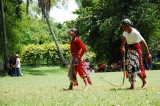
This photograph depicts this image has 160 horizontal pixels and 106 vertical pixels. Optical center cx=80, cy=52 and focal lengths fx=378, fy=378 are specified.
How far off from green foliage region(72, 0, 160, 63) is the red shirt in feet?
99.0

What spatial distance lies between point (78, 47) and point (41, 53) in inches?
1857

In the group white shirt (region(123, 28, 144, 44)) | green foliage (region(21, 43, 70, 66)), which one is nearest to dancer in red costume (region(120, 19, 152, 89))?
white shirt (region(123, 28, 144, 44))

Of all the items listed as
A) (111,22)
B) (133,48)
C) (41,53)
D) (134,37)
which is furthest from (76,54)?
(41,53)

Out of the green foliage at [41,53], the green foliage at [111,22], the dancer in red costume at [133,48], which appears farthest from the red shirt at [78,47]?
the green foliage at [41,53]

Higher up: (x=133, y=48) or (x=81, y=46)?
(x=81, y=46)

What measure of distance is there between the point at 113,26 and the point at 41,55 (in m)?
19.8

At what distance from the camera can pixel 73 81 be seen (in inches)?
488

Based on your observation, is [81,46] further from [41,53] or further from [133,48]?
[41,53]

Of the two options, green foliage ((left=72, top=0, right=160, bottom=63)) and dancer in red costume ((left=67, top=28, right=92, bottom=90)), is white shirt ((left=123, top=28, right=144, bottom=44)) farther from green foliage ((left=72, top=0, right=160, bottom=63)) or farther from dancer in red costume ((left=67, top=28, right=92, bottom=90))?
green foliage ((left=72, top=0, right=160, bottom=63))

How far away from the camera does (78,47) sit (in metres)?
12.1

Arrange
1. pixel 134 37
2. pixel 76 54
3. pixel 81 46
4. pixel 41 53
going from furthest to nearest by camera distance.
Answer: pixel 41 53, pixel 76 54, pixel 81 46, pixel 134 37

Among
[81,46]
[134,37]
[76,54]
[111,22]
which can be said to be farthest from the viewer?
[111,22]

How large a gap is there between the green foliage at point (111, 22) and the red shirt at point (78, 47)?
99.0 ft

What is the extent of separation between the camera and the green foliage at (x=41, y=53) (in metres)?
58.1
